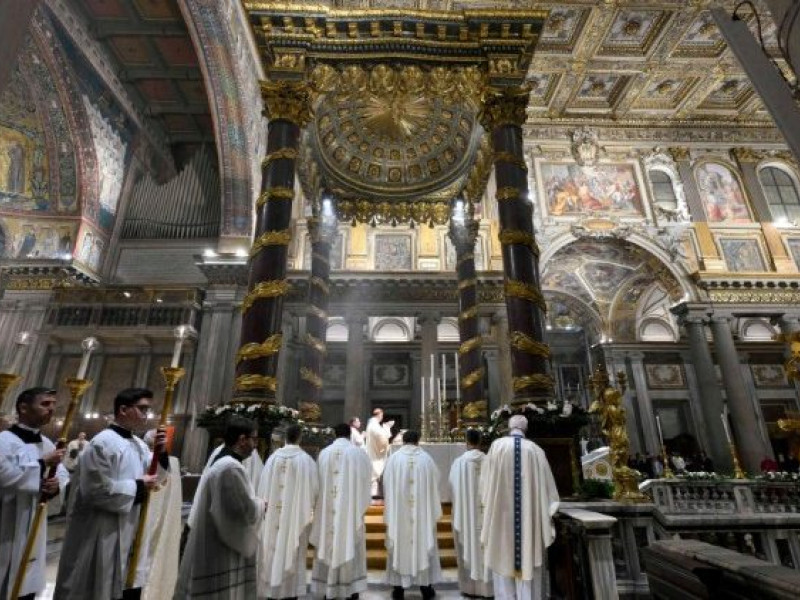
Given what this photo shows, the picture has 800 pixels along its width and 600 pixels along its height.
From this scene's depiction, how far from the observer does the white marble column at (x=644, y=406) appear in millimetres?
17172

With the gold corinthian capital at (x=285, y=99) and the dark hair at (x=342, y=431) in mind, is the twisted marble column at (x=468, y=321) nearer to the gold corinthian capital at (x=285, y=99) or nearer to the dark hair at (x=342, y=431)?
the gold corinthian capital at (x=285, y=99)

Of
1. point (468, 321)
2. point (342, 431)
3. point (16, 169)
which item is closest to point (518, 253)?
point (342, 431)

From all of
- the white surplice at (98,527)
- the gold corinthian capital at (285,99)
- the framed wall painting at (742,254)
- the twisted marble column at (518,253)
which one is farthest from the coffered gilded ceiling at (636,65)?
the white surplice at (98,527)

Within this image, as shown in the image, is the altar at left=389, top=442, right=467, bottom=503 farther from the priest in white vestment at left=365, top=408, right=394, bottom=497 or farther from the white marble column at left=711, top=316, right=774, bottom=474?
the white marble column at left=711, top=316, right=774, bottom=474

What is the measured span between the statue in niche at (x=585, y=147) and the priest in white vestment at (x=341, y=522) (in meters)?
15.8

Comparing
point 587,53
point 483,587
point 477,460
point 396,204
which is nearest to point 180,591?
point 483,587

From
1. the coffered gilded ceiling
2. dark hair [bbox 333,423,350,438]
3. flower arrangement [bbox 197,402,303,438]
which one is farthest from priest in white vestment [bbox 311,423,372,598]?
the coffered gilded ceiling

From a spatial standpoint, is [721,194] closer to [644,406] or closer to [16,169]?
[644,406]

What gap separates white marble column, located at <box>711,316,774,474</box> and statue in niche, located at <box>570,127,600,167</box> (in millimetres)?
7167

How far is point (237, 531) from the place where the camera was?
2.87 metres

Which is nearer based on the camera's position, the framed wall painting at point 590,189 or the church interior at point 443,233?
the church interior at point 443,233

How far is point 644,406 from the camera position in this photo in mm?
18234

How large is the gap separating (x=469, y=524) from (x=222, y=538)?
2860 millimetres

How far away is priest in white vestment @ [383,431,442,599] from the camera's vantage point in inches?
172
